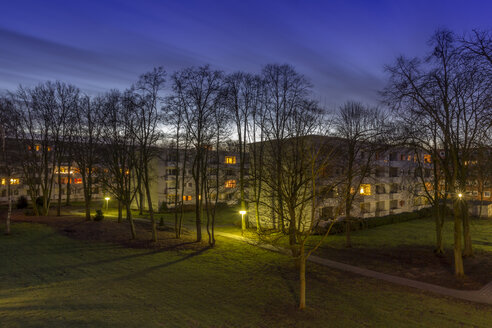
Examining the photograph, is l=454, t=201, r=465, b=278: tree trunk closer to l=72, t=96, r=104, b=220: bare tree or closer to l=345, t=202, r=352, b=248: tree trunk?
l=345, t=202, r=352, b=248: tree trunk

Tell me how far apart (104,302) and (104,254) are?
9.22 meters

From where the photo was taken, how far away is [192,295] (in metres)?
12.1

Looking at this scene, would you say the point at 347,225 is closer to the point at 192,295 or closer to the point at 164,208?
the point at 192,295

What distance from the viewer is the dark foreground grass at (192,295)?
957cm

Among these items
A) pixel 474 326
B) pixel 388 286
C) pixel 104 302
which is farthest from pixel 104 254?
pixel 474 326

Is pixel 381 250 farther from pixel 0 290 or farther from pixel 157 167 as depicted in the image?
pixel 157 167

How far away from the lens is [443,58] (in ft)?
47.2

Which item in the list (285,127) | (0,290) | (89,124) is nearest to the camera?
(0,290)

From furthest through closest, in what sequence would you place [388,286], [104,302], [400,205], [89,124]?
[400,205] < [89,124] < [388,286] < [104,302]

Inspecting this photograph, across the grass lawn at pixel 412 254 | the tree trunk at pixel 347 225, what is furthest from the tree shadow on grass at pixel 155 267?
the tree trunk at pixel 347 225

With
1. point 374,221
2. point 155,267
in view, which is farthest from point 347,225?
point 374,221

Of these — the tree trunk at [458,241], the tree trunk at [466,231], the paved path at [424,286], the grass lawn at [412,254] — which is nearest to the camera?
the paved path at [424,286]

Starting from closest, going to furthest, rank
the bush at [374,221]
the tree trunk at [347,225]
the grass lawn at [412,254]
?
the grass lawn at [412,254], the tree trunk at [347,225], the bush at [374,221]

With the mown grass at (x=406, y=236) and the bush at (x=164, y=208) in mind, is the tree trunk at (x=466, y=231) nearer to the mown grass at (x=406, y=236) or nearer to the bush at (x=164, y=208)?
the mown grass at (x=406, y=236)
